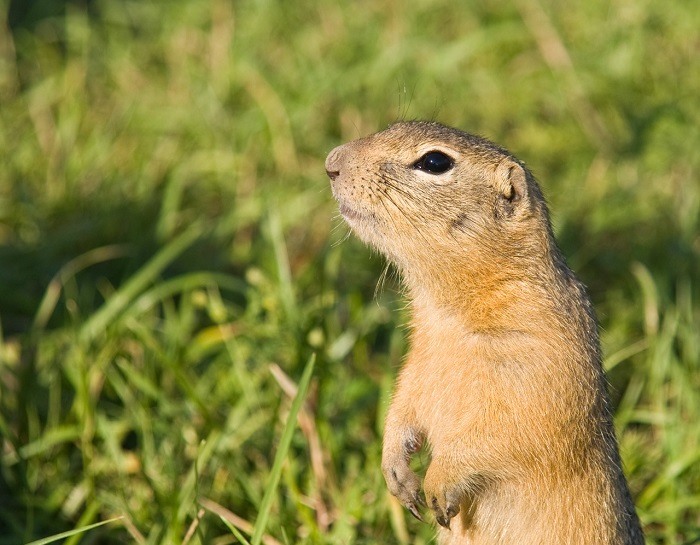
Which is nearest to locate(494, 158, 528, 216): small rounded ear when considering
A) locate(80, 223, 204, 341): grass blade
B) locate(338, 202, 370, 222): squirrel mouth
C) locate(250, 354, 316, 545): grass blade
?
locate(338, 202, 370, 222): squirrel mouth

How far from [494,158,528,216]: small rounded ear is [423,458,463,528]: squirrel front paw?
0.85 metres

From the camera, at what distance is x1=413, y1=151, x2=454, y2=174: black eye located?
3.60m

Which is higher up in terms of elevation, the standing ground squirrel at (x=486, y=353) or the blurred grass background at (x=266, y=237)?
the standing ground squirrel at (x=486, y=353)

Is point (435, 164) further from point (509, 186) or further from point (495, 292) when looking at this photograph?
point (495, 292)

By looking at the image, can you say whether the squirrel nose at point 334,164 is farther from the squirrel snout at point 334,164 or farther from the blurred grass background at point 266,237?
the blurred grass background at point 266,237

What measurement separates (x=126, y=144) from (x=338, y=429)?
2.70 metres

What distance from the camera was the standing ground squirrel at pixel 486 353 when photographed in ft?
10.8

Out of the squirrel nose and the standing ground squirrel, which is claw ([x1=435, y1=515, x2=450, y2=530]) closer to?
the standing ground squirrel

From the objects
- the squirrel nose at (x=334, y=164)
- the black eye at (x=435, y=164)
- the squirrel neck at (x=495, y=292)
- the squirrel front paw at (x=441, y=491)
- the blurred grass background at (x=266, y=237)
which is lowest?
the blurred grass background at (x=266, y=237)

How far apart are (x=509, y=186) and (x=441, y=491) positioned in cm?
100

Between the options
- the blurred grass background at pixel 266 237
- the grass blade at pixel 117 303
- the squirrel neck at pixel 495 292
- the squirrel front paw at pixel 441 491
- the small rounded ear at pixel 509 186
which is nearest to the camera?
the squirrel front paw at pixel 441 491

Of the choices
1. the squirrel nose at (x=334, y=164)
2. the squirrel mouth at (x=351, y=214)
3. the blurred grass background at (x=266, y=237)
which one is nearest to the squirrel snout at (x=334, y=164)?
the squirrel nose at (x=334, y=164)

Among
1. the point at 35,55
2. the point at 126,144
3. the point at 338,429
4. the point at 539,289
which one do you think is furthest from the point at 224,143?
the point at 539,289

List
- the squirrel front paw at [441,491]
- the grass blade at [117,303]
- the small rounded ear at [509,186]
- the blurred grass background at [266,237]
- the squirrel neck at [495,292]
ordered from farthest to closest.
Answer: the grass blade at [117,303] → the blurred grass background at [266,237] → the small rounded ear at [509,186] → the squirrel neck at [495,292] → the squirrel front paw at [441,491]
